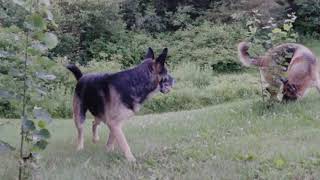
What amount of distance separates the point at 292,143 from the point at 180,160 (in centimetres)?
185

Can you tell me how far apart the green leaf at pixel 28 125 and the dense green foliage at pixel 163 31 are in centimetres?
1144

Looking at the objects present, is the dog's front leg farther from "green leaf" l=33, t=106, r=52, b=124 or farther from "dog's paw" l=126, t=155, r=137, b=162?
"green leaf" l=33, t=106, r=52, b=124

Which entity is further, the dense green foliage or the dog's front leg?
the dense green foliage

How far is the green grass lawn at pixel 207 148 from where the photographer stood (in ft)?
19.6

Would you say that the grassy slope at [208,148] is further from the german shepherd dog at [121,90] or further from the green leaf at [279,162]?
the german shepherd dog at [121,90]

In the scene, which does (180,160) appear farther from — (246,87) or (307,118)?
(246,87)

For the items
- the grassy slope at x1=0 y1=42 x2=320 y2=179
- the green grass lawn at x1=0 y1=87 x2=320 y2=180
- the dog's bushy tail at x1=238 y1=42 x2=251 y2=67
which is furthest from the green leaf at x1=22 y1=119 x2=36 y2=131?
the dog's bushy tail at x1=238 y1=42 x2=251 y2=67

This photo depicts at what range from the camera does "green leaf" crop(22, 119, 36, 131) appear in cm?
421

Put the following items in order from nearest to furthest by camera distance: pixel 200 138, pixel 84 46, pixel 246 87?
pixel 200 138 → pixel 246 87 → pixel 84 46

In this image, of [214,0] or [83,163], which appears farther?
[214,0]

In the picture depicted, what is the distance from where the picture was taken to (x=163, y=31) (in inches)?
988

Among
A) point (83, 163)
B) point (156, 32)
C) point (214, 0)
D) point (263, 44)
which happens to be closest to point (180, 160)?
point (83, 163)

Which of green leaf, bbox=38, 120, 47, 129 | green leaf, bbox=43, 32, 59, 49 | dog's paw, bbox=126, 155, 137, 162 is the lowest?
dog's paw, bbox=126, 155, 137, 162

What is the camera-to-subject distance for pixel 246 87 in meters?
15.7
